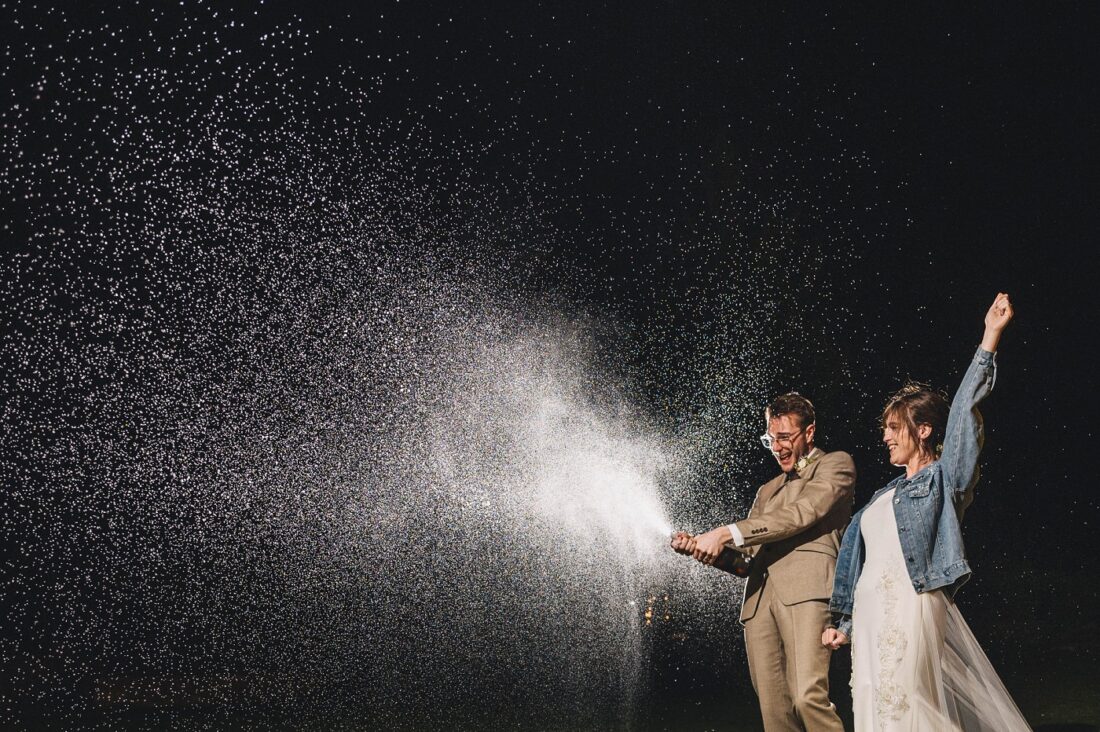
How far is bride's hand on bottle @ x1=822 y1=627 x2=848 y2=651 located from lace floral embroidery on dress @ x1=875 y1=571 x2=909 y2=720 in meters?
0.27

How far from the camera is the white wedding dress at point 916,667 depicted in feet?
9.89

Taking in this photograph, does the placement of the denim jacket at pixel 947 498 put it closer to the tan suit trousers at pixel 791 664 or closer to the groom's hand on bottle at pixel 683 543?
the tan suit trousers at pixel 791 664

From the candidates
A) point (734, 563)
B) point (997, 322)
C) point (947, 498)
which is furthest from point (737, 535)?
point (997, 322)

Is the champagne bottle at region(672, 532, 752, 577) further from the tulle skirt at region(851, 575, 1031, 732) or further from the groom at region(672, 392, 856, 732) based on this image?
the tulle skirt at region(851, 575, 1031, 732)

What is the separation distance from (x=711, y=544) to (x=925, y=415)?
1124 mm

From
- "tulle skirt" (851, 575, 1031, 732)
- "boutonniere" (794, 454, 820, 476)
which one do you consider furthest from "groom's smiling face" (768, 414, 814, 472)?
"tulle skirt" (851, 575, 1031, 732)

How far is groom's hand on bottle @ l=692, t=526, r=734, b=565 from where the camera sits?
3689 millimetres

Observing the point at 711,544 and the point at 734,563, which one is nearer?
the point at 711,544

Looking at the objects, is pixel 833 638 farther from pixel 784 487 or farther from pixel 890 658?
pixel 784 487

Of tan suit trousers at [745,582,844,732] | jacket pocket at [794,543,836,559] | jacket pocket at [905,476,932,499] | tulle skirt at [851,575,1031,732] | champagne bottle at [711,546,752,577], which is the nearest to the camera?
tulle skirt at [851,575,1031,732]

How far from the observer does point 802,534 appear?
3824 millimetres

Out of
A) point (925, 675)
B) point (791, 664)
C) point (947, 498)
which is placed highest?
point (947, 498)

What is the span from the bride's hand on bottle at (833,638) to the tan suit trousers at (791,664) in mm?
70

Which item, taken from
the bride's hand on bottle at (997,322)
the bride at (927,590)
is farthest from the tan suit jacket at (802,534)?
the bride's hand on bottle at (997,322)
